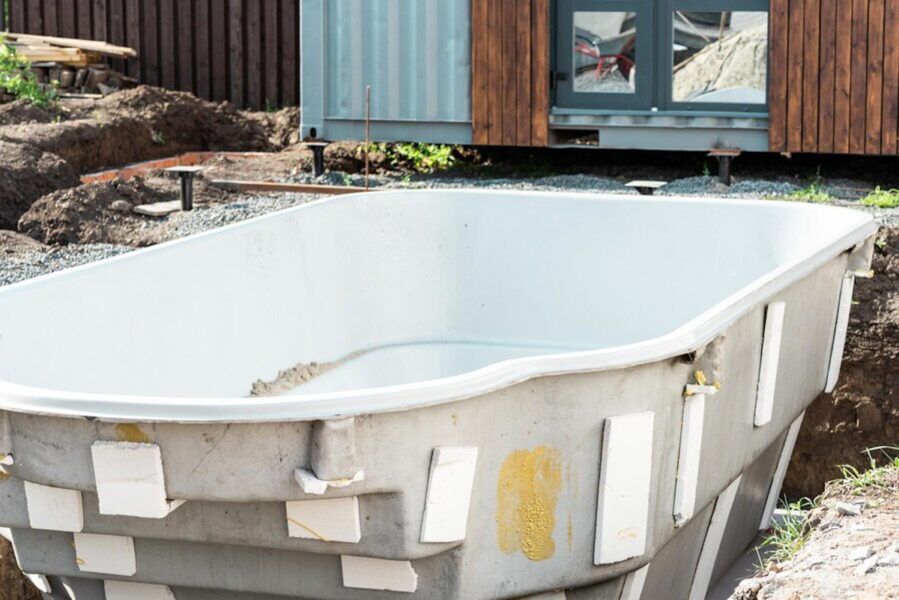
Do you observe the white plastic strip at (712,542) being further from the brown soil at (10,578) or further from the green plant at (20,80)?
the green plant at (20,80)

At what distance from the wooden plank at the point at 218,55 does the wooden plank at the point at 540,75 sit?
4856 mm

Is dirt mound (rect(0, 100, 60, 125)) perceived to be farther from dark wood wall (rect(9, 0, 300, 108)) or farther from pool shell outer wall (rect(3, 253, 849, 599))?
pool shell outer wall (rect(3, 253, 849, 599))

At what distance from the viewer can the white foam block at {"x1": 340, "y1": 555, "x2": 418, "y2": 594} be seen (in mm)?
3314

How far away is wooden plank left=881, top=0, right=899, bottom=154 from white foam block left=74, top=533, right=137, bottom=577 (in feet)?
23.8

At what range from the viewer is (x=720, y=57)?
9656 millimetres

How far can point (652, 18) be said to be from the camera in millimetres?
9672

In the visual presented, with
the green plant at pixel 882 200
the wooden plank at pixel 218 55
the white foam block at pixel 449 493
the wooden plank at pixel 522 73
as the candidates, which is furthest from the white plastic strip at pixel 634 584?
the wooden plank at pixel 218 55

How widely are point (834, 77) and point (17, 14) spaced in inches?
357

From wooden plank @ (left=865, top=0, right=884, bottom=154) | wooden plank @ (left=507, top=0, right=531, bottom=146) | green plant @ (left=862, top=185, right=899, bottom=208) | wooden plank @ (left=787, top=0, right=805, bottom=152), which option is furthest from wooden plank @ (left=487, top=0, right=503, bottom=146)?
green plant @ (left=862, top=185, right=899, bottom=208)

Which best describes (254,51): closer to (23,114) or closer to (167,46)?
(167,46)

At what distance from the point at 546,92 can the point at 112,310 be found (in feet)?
19.3

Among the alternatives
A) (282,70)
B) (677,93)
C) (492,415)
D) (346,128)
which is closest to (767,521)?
(492,415)

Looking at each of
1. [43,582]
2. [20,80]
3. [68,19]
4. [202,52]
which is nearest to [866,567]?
[43,582]

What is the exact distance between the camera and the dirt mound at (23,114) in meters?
10.9
